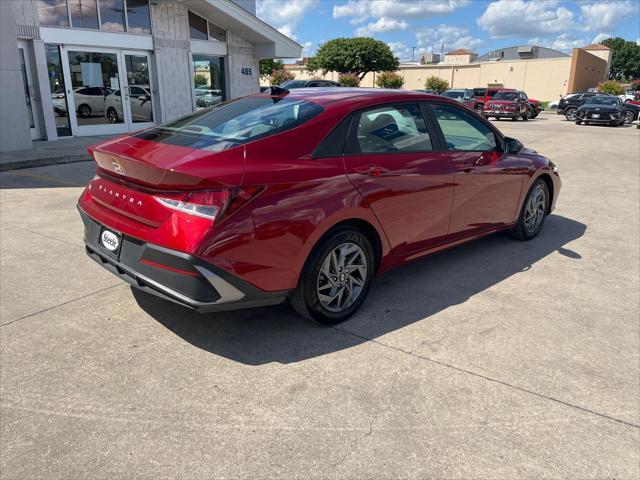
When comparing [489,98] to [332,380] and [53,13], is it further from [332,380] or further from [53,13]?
[332,380]

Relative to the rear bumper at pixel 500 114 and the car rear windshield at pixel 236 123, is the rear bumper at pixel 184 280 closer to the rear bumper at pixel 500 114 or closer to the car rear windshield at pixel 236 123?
the car rear windshield at pixel 236 123

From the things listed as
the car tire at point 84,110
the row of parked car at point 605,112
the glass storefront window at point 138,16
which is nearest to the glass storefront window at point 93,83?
the car tire at point 84,110

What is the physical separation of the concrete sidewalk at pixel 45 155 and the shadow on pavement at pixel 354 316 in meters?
7.33

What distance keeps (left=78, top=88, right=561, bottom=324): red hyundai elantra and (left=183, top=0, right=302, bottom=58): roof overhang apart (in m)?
13.9

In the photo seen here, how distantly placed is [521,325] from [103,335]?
304 cm

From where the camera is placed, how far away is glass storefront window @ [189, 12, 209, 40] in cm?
1694

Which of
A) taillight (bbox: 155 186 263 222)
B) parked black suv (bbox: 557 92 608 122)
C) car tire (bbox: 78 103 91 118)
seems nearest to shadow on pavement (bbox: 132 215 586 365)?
taillight (bbox: 155 186 263 222)

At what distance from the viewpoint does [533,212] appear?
19.4ft

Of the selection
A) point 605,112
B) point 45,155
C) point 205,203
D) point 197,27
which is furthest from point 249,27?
point 605,112

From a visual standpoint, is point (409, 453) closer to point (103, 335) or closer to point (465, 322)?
point (465, 322)

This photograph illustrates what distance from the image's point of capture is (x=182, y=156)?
122 inches

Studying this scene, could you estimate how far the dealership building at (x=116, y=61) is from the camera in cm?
1227

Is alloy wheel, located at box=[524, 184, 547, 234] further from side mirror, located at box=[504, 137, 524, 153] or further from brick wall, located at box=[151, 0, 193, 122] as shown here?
brick wall, located at box=[151, 0, 193, 122]

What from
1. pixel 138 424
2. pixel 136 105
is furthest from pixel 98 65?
pixel 138 424
